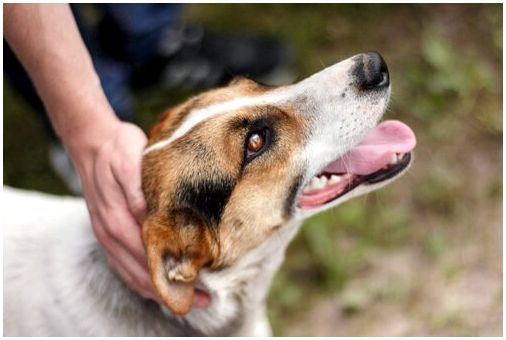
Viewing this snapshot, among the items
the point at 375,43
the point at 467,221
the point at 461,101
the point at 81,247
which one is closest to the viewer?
the point at 81,247

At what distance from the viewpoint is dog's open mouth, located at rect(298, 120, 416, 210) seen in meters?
2.61

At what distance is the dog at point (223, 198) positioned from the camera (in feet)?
8.17

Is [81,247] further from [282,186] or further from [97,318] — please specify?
[282,186]

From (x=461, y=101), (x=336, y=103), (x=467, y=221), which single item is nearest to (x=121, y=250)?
(x=336, y=103)

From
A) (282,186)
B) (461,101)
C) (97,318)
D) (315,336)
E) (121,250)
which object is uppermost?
(282,186)

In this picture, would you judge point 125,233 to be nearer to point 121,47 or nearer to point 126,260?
point 126,260

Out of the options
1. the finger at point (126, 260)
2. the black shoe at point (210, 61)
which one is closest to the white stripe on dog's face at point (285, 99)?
the finger at point (126, 260)

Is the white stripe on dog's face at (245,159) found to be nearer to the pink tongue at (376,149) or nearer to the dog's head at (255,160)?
the dog's head at (255,160)

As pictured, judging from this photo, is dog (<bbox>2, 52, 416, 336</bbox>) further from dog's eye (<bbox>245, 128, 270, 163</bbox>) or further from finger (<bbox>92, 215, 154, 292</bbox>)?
finger (<bbox>92, 215, 154, 292</bbox>)

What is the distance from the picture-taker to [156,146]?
2.55 metres

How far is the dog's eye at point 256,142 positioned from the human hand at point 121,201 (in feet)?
1.24

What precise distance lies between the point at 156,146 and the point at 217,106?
25 centimetres

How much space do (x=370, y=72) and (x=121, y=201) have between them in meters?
0.96

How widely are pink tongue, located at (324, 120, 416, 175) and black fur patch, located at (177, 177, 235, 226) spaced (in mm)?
371
